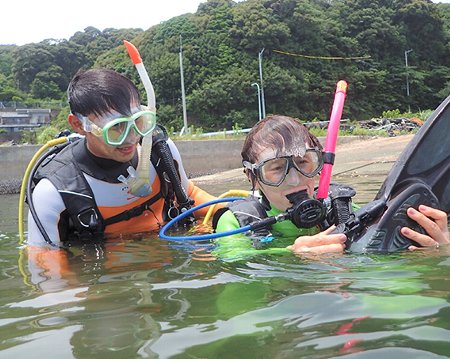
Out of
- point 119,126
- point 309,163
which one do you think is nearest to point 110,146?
point 119,126

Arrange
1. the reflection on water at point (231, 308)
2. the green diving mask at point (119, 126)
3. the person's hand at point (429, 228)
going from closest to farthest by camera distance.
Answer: the reflection on water at point (231, 308) → the person's hand at point (429, 228) → the green diving mask at point (119, 126)

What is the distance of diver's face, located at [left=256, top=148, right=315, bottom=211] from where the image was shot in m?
2.35

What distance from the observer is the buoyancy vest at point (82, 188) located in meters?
3.00

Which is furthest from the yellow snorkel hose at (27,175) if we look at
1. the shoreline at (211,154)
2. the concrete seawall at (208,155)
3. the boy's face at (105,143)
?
the concrete seawall at (208,155)

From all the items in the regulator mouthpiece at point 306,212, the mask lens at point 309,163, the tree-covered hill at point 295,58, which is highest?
the tree-covered hill at point 295,58

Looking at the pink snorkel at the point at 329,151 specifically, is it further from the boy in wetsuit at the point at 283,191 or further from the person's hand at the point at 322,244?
the person's hand at the point at 322,244

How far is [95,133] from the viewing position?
293 centimetres

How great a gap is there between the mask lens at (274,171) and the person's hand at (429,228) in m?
0.57

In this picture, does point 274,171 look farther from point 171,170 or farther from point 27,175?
point 27,175

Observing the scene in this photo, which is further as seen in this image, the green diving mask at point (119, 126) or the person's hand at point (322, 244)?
the green diving mask at point (119, 126)

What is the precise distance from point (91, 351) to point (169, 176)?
2156mm

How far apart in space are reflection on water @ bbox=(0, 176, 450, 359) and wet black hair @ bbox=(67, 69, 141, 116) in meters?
0.91

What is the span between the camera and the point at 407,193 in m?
2.23

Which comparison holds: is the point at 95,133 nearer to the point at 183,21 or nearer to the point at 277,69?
the point at 277,69
